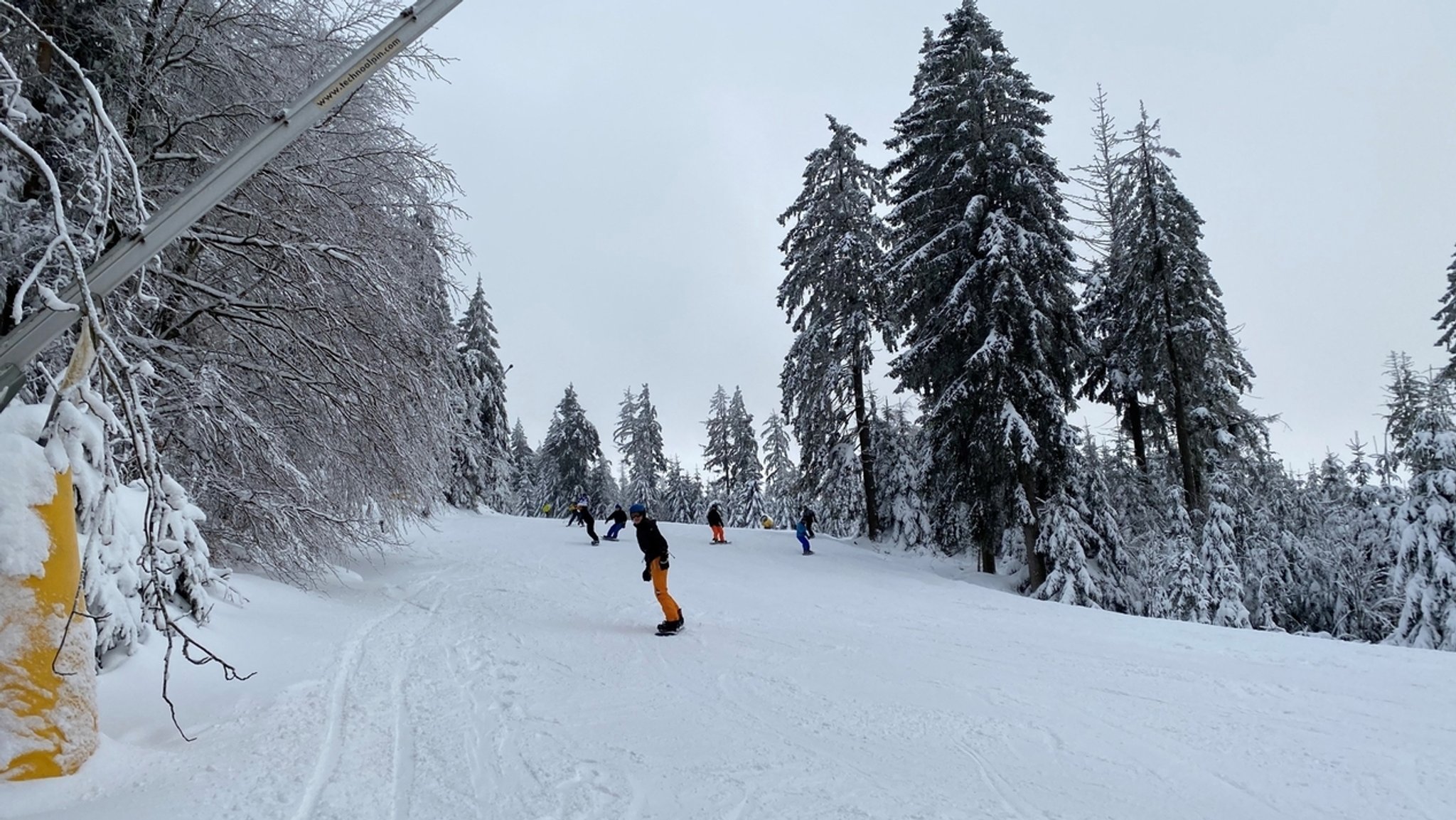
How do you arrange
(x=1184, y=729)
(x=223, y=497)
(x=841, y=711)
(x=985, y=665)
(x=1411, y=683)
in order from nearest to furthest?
(x=1184, y=729)
(x=841, y=711)
(x=1411, y=683)
(x=985, y=665)
(x=223, y=497)

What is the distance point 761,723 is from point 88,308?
480 cm

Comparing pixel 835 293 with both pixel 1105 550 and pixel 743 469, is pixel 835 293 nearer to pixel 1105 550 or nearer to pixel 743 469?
pixel 1105 550

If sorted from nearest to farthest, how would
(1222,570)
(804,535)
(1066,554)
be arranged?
1. (1066,554)
2. (1222,570)
3. (804,535)

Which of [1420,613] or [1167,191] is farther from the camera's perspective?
[1167,191]

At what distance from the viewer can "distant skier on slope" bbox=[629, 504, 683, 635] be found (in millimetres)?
9359

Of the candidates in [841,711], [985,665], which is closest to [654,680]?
[841,711]

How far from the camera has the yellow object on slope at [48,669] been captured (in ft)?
12.9

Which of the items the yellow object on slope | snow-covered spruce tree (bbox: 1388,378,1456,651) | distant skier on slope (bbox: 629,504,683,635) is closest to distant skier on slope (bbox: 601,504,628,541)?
distant skier on slope (bbox: 629,504,683,635)

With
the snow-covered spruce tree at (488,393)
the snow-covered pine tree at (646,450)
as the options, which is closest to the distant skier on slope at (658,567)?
the snow-covered spruce tree at (488,393)

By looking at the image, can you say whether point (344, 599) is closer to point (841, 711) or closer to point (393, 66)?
point (393, 66)

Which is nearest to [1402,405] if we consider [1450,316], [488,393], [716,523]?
[1450,316]

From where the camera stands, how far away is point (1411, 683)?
6.46 metres

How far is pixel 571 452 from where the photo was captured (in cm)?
5266

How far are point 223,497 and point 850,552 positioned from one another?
51.9 feet
